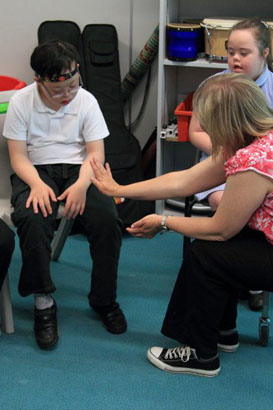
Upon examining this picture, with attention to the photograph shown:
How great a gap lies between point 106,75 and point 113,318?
148cm

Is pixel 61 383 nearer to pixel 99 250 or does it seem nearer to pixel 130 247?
pixel 99 250

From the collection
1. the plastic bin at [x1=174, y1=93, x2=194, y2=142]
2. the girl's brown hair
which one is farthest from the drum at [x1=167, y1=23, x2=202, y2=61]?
the girl's brown hair

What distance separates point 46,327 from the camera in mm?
2297

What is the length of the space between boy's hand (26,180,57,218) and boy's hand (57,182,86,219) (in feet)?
0.15

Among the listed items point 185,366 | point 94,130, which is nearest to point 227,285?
point 185,366

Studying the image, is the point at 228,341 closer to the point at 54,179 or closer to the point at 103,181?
the point at 103,181

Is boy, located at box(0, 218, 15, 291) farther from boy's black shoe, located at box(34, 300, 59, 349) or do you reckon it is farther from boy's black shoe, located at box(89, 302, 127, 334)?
boy's black shoe, located at box(89, 302, 127, 334)

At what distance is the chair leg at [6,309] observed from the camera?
7.63 ft

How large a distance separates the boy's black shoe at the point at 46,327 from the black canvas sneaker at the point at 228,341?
607mm

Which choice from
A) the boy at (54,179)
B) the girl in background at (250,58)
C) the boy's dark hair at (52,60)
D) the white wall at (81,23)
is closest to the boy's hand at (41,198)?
the boy at (54,179)

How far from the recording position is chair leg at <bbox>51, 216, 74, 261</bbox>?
2736mm

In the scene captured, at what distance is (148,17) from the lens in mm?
3406

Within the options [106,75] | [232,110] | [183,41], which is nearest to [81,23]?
[106,75]

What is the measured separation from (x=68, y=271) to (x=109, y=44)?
128cm
